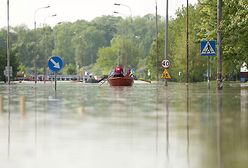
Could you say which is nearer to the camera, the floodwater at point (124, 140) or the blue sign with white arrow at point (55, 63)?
the floodwater at point (124, 140)

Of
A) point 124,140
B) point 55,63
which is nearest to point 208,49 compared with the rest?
point 55,63

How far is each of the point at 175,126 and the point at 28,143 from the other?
14.0ft

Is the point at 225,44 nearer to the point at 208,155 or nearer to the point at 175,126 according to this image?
the point at 175,126

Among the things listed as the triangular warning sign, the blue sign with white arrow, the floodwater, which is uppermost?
the triangular warning sign

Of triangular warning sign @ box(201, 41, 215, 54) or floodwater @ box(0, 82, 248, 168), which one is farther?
triangular warning sign @ box(201, 41, 215, 54)

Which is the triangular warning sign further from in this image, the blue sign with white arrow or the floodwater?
the floodwater

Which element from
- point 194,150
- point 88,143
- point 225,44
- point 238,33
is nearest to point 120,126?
point 88,143

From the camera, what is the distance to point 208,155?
10156mm

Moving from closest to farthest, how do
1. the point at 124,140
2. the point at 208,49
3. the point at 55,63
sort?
1. the point at 124,140
2. the point at 55,63
3. the point at 208,49

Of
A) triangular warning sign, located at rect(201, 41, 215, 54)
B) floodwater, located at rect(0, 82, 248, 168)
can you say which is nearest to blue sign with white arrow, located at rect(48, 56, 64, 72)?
triangular warning sign, located at rect(201, 41, 215, 54)

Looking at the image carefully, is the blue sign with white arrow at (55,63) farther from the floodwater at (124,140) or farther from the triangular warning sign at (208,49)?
the floodwater at (124,140)

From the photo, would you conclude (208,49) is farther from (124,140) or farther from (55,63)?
(124,140)

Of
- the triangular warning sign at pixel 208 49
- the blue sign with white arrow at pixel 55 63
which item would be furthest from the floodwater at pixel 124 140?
the triangular warning sign at pixel 208 49

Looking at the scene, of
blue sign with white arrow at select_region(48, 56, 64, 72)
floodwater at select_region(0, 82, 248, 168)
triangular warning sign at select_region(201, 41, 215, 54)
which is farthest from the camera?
triangular warning sign at select_region(201, 41, 215, 54)
